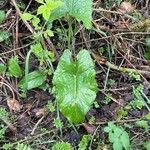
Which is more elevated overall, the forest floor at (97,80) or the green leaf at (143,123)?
the forest floor at (97,80)

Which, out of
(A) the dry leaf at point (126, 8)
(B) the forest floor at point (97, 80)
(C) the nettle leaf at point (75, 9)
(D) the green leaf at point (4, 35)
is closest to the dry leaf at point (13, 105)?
(B) the forest floor at point (97, 80)

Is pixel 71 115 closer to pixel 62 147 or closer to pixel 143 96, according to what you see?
pixel 62 147

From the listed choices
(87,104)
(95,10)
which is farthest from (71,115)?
(95,10)

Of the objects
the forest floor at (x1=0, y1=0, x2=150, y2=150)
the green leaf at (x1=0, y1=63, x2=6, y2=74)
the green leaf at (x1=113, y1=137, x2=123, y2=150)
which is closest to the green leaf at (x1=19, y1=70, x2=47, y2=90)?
the forest floor at (x1=0, y1=0, x2=150, y2=150)

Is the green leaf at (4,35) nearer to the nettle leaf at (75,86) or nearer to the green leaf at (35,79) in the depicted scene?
the green leaf at (35,79)

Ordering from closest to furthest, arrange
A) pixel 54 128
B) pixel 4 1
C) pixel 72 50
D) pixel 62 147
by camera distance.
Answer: pixel 62 147
pixel 54 128
pixel 72 50
pixel 4 1

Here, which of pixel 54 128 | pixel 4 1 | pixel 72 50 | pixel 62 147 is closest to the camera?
pixel 62 147

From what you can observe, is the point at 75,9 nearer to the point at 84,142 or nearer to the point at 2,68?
the point at 2,68

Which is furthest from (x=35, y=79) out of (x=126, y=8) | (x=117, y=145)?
(x=126, y=8)
